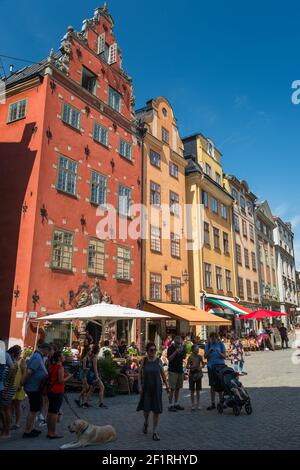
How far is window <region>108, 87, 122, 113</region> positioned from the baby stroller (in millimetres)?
16383

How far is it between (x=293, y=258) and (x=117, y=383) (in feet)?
172

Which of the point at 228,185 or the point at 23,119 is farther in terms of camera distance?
the point at 228,185

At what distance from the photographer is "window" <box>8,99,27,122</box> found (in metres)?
18.0

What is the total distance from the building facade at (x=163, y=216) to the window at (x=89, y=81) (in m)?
4.67

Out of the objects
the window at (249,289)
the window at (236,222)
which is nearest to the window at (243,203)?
the window at (236,222)

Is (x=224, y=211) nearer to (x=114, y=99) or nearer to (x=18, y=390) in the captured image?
(x=114, y=99)

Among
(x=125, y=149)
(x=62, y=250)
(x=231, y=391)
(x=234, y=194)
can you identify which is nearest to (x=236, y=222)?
(x=234, y=194)

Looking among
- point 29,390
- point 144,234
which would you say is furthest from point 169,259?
point 29,390

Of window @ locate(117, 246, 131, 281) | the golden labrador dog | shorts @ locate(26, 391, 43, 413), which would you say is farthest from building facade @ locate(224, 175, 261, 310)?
the golden labrador dog

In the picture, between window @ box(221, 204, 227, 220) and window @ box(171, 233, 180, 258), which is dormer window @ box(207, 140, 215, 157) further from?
window @ box(171, 233, 180, 258)

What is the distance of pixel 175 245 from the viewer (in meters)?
25.8
